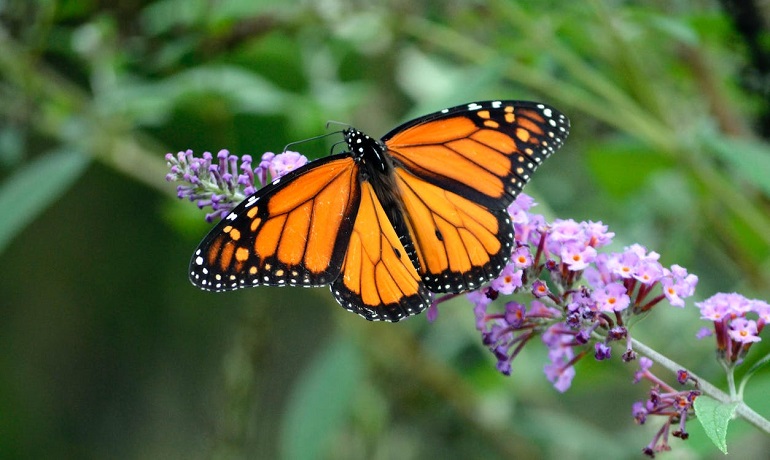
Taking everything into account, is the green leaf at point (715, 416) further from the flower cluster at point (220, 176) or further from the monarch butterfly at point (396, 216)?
the flower cluster at point (220, 176)

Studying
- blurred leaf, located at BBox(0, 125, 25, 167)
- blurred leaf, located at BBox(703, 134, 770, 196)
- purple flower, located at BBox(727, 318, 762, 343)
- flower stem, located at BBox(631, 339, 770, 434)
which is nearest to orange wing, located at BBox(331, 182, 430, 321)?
flower stem, located at BBox(631, 339, 770, 434)

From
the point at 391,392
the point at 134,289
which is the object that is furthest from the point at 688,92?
the point at 134,289

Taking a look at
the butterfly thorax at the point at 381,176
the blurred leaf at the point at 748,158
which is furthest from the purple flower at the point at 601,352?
the blurred leaf at the point at 748,158

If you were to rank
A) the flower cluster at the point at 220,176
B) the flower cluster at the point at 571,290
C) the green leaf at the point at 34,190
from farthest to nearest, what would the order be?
1. the green leaf at the point at 34,190
2. the flower cluster at the point at 220,176
3. the flower cluster at the point at 571,290

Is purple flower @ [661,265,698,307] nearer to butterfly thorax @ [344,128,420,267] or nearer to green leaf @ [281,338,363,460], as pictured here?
butterfly thorax @ [344,128,420,267]

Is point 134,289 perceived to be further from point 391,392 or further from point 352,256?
point 352,256
